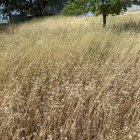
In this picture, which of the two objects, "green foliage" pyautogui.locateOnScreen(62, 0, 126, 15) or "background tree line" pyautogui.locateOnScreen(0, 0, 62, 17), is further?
"background tree line" pyautogui.locateOnScreen(0, 0, 62, 17)

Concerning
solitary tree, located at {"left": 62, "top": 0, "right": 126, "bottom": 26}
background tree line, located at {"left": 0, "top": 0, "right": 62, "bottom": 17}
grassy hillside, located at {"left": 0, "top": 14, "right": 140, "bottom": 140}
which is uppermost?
solitary tree, located at {"left": 62, "top": 0, "right": 126, "bottom": 26}

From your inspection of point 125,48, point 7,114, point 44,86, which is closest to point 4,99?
point 7,114

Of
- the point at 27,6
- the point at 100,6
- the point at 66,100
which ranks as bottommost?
the point at 27,6

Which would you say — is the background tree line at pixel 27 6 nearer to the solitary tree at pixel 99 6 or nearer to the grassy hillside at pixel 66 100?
the solitary tree at pixel 99 6

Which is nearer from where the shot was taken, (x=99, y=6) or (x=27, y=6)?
(x=99, y=6)

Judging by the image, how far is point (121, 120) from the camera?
3582 mm

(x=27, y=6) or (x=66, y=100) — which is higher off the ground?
(x=66, y=100)

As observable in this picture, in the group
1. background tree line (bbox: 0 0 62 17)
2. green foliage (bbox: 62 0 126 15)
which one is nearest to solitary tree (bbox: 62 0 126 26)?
green foliage (bbox: 62 0 126 15)

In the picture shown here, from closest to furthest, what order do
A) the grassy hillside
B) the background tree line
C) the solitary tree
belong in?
the grassy hillside, the solitary tree, the background tree line

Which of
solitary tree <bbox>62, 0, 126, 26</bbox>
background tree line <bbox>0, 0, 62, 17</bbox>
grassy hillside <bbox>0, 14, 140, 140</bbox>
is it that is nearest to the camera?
grassy hillside <bbox>0, 14, 140, 140</bbox>

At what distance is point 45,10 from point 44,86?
113 feet

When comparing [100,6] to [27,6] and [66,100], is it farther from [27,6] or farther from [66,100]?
[27,6]

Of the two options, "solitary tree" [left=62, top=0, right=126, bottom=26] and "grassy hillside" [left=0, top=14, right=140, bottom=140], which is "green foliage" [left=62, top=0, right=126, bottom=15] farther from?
"grassy hillside" [left=0, top=14, right=140, bottom=140]

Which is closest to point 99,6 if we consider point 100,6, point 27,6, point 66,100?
point 100,6
